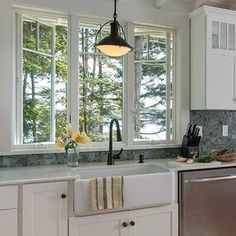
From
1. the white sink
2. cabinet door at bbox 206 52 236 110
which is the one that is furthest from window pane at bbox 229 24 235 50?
the white sink

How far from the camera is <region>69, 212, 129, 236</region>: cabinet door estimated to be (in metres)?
1.99

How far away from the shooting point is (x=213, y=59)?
273cm

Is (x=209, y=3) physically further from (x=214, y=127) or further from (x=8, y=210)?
(x=8, y=210)

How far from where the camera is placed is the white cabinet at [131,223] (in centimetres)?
201

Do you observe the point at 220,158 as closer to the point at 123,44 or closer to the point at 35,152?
the point at 123,44

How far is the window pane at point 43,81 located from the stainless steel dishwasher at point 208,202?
4.00 feet

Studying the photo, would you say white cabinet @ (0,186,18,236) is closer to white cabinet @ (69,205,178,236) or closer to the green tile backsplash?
white cabinet @ (69,205,178,236)

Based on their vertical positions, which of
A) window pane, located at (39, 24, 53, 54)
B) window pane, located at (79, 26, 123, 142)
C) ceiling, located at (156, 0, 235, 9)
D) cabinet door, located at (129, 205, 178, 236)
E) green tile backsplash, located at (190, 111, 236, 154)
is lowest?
cabinet door, located at (129, 205, 178, 236)

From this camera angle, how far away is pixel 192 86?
9.55ft

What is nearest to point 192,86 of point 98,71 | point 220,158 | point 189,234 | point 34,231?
point 220,158

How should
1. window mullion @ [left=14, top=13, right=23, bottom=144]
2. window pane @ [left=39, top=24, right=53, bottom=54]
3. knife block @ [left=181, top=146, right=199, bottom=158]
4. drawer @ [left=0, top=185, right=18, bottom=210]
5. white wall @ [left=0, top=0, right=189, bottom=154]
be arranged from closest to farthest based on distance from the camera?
drawer @ [left=0, top=185, right=18, bottom=210]
white wall @ [left=0, top=0, right=189, bottom=154]
window mullion @ [left=14, top=13, right=23, bottom=144]
window pane @ [left=39, top=24, right=53, bottom=54]
knife block @ [left=181, top=146, right=199, bottom=158]

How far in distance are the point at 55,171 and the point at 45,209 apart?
0.31 m

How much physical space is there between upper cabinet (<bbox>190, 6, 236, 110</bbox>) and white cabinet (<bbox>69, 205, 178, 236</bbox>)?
1.12 metres

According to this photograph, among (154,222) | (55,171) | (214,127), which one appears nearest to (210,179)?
(154,222)
